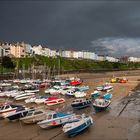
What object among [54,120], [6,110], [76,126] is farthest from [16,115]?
[76,126]

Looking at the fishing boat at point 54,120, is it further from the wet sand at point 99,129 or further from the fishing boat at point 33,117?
the fishing boat at point 33,117

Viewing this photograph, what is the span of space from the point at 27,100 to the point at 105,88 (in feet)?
70.5

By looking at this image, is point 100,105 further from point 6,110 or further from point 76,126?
point 6,110

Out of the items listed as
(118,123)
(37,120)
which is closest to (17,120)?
(37,120)

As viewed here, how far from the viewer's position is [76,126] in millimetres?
23922

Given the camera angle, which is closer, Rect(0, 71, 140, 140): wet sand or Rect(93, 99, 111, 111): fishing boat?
Rect(0, 71, 140, 140): wet sand

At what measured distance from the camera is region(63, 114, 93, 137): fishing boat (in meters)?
23.4

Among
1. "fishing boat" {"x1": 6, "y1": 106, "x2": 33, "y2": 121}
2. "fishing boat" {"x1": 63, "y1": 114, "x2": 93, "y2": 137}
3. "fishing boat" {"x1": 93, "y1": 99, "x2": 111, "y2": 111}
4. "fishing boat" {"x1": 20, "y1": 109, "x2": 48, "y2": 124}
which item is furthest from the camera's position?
"fishing boat" {"x1": 93, "y1": 99, "x2": 111, "y2": 111}

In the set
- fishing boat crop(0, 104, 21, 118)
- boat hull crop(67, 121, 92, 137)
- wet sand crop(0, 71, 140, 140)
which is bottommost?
wet sand crop(0, 71, 140, 140)

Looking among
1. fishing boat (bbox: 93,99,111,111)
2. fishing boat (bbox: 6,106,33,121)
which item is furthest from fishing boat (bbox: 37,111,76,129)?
fishing boat (bbox: 93,99,111,111)

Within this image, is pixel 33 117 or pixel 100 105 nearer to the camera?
pixel 33 117

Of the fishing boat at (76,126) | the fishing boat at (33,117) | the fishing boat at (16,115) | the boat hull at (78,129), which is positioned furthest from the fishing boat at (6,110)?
the boat hull at (78,129)

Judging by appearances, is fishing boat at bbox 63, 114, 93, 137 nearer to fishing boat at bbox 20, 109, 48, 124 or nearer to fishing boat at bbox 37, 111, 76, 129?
fishing boat at bbox 37, 111, 76, 129

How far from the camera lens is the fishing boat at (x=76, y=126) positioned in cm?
2339
